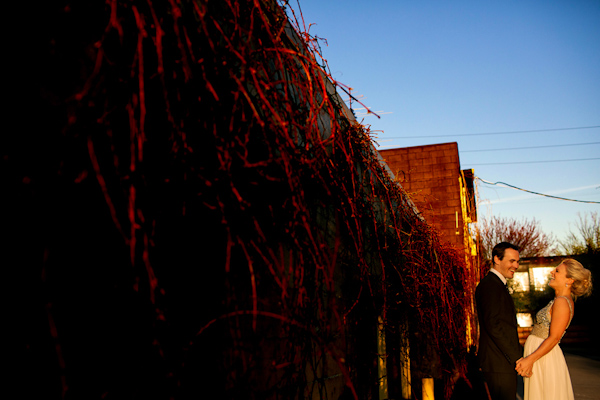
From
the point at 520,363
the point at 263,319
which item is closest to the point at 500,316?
the point at 520,363

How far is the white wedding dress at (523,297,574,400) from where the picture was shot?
3.54 m

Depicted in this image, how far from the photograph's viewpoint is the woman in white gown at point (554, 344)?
11.6ft

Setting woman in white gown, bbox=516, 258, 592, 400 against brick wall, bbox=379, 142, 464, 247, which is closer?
woman in white gown, bbox=516, 258, 592, 400

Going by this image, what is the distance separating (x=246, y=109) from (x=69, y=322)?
2.71 feet

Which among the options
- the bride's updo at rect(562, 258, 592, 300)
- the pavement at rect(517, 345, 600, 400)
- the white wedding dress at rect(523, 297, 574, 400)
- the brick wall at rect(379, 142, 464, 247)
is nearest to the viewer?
the white wedding dress at rect(523, 297, 574, 400)

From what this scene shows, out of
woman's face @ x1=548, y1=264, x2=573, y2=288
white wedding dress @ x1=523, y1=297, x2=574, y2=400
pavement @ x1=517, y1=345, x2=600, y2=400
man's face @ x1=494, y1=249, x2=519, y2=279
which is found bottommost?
pavement @ x1=517, y1=345, x2=600, y2=400

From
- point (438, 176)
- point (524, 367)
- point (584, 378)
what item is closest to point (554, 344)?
point (524, 367)

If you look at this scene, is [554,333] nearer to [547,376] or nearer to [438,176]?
[547,376]

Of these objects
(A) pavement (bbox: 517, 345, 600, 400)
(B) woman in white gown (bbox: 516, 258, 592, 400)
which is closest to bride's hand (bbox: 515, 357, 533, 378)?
(B) woman in white gown (bbox: 516, 258, 592, 400)

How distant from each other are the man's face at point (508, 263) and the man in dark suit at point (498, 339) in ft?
0.03

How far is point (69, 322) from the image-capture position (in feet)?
3.38

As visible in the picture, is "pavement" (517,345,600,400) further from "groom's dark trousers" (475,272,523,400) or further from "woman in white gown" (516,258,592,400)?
"groom's dark trousers" (475,272,523,400)

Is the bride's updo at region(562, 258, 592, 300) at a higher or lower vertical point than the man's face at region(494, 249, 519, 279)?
lower

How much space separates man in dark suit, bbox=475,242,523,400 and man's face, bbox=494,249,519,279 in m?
0.01
